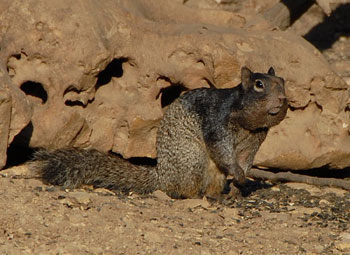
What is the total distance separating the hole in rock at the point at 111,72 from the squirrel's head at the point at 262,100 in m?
1.57

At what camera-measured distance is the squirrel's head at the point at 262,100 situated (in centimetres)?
759

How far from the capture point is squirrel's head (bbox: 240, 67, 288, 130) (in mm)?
7594

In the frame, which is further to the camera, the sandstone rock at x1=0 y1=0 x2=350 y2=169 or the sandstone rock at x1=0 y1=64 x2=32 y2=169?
the sandstone rock at x1=0 y1=0 x2=350 y2=169

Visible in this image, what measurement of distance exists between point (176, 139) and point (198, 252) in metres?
2.20

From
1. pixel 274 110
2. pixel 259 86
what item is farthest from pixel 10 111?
pixel 274 110

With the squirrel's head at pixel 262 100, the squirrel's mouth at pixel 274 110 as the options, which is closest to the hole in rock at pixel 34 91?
the squirrel's head at pixel 262 100

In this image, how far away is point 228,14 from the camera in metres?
9.84

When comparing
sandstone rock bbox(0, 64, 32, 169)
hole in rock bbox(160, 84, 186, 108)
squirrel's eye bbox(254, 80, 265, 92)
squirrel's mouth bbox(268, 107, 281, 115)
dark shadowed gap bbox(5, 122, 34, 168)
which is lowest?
dark shadowed gap bbox(5, 122, 34, 168)

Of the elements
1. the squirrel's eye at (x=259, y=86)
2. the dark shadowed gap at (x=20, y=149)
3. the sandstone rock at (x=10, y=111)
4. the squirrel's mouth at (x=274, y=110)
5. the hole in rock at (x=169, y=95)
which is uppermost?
the squirrel's eye at (x=259, y=86)

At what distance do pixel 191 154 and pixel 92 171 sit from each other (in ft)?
3.34

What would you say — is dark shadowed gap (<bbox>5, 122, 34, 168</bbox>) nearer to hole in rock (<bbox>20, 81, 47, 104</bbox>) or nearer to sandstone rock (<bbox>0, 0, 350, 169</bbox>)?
sandstone rock (<bbox>0, 0, 350, 169</bbox>)

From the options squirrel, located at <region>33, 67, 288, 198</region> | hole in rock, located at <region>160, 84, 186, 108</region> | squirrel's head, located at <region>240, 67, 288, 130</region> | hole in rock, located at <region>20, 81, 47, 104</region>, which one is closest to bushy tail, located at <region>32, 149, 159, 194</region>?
squirrel, located at <region>33, 67, 288, 198</region>

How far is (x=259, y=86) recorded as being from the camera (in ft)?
25.1

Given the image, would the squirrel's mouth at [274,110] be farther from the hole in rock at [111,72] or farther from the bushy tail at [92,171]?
the hole in rock at [111,72]
